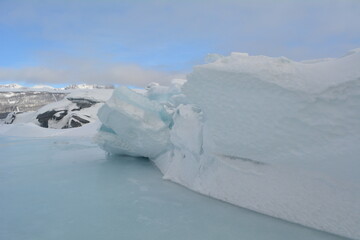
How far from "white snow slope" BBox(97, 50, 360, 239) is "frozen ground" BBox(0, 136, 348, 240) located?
0.73 feet

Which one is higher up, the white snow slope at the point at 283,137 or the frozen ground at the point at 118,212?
the white snow slope at the point at 283,137

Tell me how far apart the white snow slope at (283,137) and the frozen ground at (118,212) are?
0.73 ft

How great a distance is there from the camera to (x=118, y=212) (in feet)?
9.82

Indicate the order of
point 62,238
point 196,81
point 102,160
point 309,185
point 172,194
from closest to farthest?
1. point 62,238
2. point 309,185
3. point 196,81
4. point 172,194
5. point 102,160

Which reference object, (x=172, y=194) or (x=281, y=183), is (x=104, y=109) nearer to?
(x=172, y=194)

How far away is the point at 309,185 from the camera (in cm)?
274

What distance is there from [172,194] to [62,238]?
1671mm

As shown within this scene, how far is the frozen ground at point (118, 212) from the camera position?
246 cm

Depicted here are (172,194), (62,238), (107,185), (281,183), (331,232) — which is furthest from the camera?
(107,185)

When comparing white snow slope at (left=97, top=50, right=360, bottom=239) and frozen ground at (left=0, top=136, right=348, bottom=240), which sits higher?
white snow slope at (left=97, top=50, right=360, bottom=239)

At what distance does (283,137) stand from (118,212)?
2085 millimetres

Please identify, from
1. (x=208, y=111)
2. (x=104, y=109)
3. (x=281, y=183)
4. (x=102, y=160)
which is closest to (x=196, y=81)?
(x=208, y=111)

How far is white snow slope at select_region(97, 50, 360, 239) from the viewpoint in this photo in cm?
247

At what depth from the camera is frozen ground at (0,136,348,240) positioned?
246cm
